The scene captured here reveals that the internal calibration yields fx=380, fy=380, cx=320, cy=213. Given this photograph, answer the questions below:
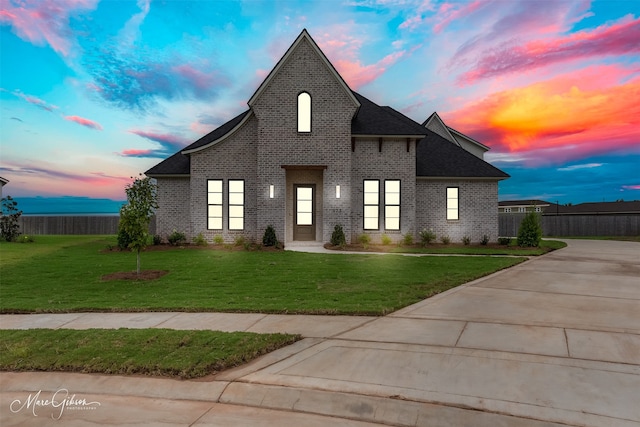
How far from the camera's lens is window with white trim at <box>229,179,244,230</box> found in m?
20.8

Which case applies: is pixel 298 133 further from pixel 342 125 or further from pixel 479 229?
pixel 479 229

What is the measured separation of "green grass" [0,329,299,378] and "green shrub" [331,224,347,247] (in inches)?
526

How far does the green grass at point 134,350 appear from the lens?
480 centimetres

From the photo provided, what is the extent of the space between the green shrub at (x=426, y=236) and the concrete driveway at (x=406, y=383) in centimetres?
1412

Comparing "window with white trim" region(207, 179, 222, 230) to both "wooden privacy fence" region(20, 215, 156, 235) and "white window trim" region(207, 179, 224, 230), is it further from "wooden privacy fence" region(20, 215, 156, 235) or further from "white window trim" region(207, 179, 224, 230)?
"wooden privacy fence" region(20, 215, 156, 235)

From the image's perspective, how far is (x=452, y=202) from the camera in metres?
21.8

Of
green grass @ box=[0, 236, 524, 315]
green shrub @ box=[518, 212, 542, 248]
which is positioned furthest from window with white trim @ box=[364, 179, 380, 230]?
green shrub @ box=[518, 212, 542, 248]

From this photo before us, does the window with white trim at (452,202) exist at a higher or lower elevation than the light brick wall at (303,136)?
lower

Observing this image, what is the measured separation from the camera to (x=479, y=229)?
21688 millimetres

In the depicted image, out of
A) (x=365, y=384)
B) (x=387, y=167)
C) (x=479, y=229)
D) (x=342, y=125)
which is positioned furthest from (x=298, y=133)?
(x=365, y=384)

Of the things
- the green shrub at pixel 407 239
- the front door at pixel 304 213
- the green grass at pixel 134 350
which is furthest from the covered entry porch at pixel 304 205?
the green grass at pixel 134 350

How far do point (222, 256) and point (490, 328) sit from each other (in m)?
12.2

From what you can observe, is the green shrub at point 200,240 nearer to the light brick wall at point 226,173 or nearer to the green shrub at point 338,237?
the light brick wall at point 226,173

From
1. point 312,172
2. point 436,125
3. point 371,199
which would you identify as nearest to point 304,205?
point 312,172
